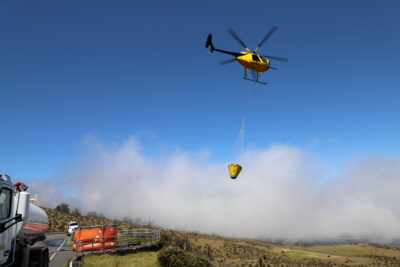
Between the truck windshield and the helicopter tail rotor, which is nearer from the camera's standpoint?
the truck windshield

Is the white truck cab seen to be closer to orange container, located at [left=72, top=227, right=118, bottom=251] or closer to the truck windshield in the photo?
the truck windshield

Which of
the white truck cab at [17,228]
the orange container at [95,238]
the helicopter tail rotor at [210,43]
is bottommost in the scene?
the orange container at [95,238]

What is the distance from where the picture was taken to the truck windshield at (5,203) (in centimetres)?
750

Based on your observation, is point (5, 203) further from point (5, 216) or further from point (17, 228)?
point (17, 228)

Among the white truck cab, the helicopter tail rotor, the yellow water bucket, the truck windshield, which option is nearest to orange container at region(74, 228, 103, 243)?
the white truck cab

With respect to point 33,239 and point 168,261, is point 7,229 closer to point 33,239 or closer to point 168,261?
point 33,239

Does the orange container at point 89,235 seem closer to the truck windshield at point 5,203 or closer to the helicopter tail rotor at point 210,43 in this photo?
the truck windshield at point 5,203

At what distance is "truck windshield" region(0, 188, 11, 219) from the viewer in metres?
7.50

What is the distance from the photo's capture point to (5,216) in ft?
25.2

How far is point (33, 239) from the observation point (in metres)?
10.2

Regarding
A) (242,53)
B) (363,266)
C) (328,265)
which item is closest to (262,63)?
(242,53)

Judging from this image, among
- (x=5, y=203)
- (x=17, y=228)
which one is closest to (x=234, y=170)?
(x=17, y=228)

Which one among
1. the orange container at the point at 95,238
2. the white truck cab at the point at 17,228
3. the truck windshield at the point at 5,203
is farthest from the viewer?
the orange container at the point at 95,238

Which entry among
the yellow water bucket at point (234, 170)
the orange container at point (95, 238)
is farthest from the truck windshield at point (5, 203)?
the yellow water bucket at point (234, 170)
